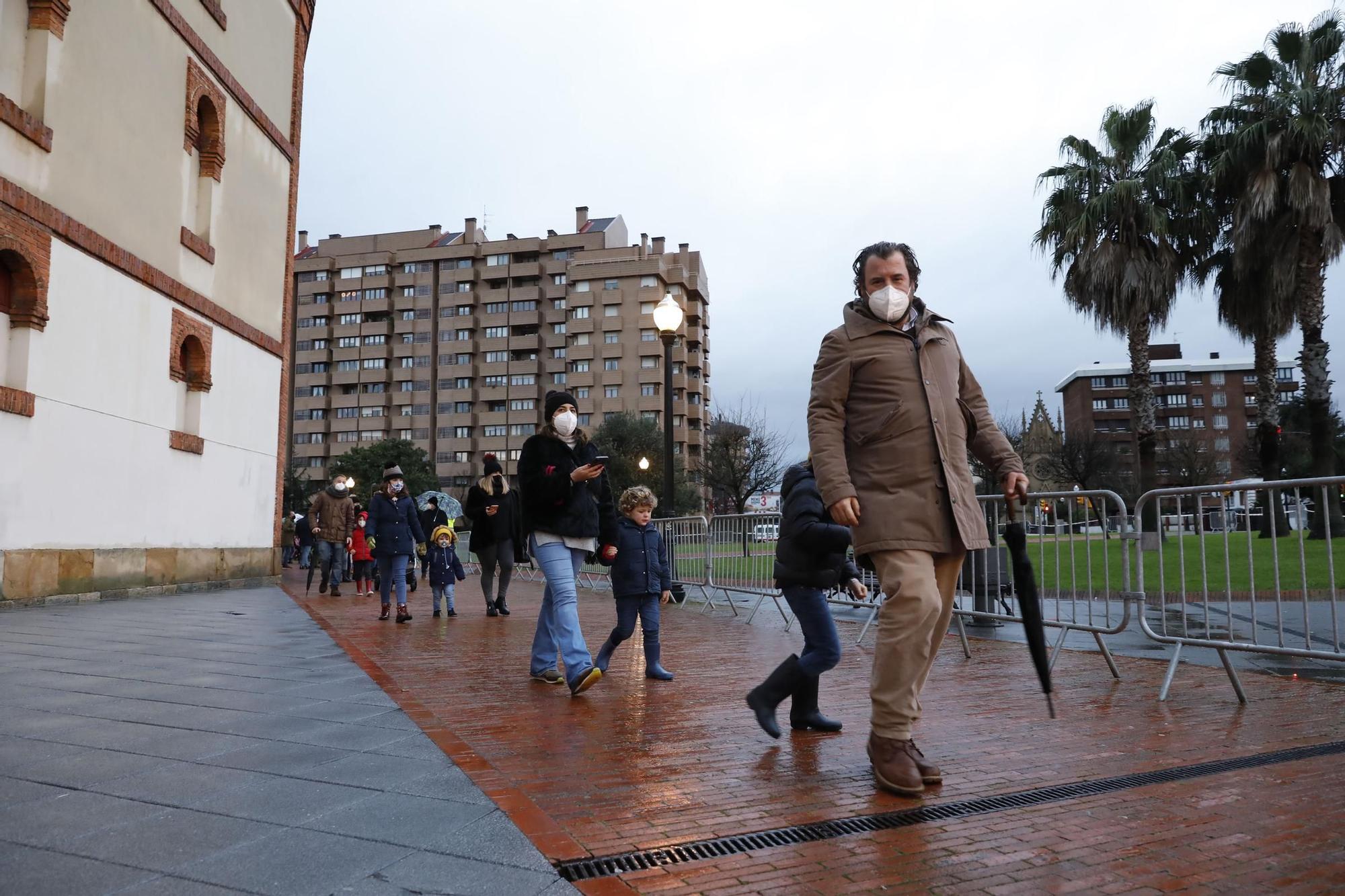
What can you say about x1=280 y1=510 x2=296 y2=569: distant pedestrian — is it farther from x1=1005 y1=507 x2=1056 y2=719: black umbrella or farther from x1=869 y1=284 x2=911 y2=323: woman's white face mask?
x1=1005 y1=507 x2=1056 y2=719: black umbrella

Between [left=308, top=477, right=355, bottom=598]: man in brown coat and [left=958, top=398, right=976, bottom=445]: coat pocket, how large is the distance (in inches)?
567

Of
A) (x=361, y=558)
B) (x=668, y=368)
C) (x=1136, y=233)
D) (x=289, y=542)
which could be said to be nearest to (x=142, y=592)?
(x=361, y=558)

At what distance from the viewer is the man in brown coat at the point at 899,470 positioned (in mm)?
3869

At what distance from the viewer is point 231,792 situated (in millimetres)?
3697

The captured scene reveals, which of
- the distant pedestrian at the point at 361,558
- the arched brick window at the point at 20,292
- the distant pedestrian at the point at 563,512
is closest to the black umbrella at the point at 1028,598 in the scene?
the distant pedestrian at the point at 563,512

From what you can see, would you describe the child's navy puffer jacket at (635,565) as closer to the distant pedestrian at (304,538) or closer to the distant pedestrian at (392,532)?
the distant pedestrian at (392,532)

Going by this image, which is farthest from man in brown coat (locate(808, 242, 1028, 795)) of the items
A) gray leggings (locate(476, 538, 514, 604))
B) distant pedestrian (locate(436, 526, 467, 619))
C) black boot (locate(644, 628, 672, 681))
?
gray leggings (locate(476, 538, 514, 604))

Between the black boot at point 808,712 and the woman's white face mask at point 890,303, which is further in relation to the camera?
the black boot at point 808,712

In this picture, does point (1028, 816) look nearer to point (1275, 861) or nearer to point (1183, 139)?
point (1275, 861)

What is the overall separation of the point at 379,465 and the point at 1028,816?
68758 millimetres

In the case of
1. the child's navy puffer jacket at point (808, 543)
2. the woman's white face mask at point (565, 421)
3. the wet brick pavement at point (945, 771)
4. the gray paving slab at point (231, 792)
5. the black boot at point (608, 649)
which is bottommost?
the wet brick pavement at point (945, 771)

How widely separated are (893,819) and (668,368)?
493 inches

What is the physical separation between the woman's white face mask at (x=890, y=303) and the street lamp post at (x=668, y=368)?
949 centimetres

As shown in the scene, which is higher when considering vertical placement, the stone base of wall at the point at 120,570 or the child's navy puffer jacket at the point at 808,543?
the child's navy puffer jacket at the point at 808,543
